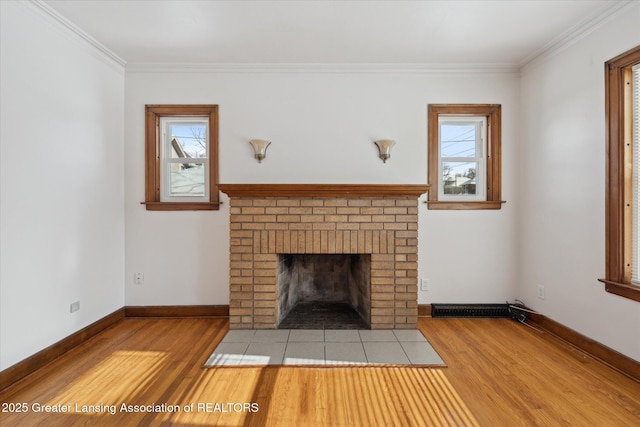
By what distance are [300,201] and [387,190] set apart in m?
0.79

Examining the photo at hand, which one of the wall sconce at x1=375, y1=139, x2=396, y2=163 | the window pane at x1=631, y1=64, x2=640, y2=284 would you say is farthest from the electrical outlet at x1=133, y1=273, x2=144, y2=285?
the window pane at x1=631, y1=64, x2=640, y2=284

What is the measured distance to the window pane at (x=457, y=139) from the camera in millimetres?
3301

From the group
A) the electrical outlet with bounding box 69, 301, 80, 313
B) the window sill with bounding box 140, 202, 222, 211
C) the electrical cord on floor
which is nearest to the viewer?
the electrical outlet with bounding box 69, 301, 80, 313

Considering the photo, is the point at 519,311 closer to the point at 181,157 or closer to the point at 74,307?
the point at 181,157

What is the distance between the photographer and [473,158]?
3.30 m

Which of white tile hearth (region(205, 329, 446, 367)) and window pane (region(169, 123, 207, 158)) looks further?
window pane (region(169, 123, 207, 158))

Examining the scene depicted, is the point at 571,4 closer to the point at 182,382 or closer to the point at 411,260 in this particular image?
the point at 411,260

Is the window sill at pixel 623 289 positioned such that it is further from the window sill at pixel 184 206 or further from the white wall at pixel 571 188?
the window sill at pixel 184 206

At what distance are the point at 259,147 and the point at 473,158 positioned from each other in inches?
87.9

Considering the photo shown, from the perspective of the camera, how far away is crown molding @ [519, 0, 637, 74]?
7.17 feet

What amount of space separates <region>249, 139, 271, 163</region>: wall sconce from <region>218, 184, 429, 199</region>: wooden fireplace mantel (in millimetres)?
522

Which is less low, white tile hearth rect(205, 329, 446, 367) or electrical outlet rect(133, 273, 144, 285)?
electrical outlet rect(133, 273, 144, 285)

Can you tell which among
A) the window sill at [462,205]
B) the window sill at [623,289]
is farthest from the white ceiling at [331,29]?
the window sill at [623,289]

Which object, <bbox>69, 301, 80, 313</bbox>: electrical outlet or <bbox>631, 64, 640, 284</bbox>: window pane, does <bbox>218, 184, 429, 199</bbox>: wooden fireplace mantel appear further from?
<bbox>69, 301, 80, 313</bbox>: electrical outlet
